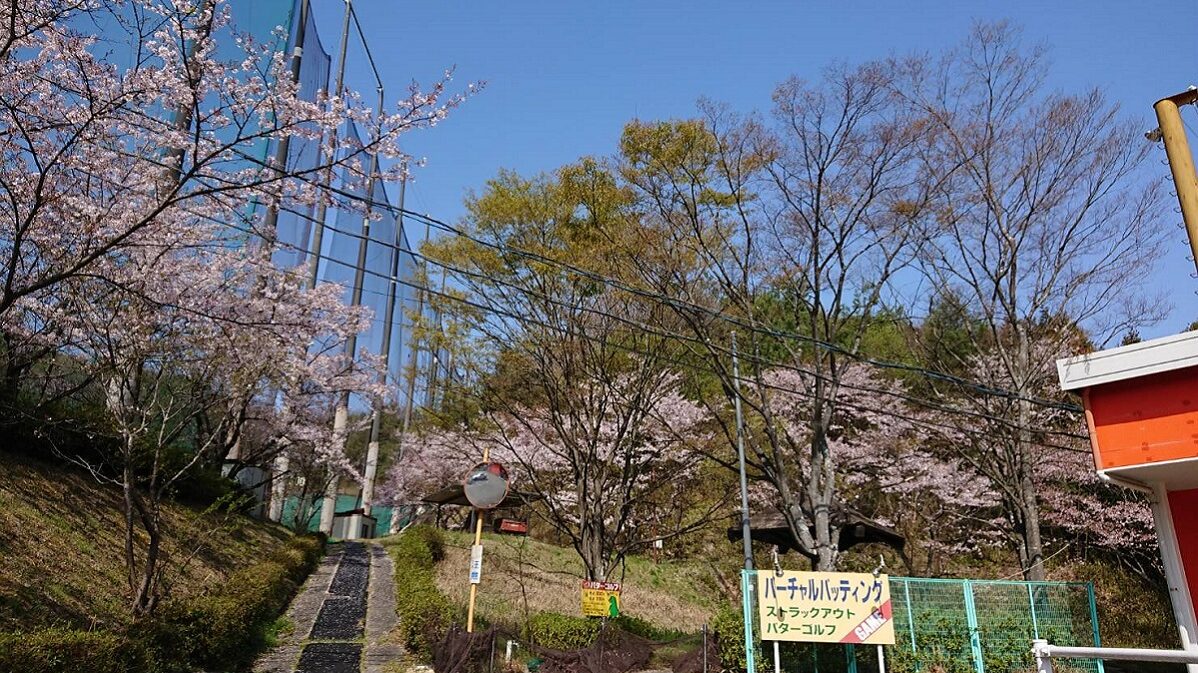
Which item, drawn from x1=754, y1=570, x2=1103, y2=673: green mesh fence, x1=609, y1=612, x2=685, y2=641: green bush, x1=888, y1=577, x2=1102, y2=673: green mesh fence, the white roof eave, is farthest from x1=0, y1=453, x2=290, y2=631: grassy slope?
the white roof eave

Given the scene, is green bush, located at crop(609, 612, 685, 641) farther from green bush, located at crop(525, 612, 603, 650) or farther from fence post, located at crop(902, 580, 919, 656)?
fence post, located at crop(902, 580, 919, 656)

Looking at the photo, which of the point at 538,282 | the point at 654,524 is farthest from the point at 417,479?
the point at 538,282

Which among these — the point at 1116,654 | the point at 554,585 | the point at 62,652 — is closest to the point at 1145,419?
the point at 1116,654

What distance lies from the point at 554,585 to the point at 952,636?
10.5m

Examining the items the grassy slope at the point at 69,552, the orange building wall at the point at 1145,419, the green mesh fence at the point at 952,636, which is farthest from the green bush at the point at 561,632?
the orange building wall at the point at 1145,419

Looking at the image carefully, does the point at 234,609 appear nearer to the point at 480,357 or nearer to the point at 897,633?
the point at 897,633

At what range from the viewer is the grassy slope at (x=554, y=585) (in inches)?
610

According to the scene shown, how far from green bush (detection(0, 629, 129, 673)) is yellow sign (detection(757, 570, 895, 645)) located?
260 inches

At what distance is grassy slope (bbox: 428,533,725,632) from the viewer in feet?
50.8

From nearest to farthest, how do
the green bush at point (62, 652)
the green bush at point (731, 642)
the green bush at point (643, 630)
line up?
the green bush at point (62, 652) < the green bush at point (731, 642) < the green bush at point (643, 630)

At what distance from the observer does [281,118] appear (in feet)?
22.5

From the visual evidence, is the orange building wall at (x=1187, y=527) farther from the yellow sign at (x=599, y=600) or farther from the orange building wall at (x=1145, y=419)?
the yellow sign at (x=599, y=600)

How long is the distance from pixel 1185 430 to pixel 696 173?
8025mm

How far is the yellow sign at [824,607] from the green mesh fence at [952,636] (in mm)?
1153
